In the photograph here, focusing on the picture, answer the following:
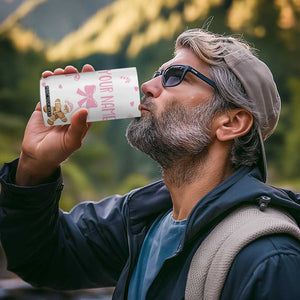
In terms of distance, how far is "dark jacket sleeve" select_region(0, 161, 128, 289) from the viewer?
1806 mm

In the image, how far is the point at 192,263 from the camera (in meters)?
1.39

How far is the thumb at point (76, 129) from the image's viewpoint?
1597 mm

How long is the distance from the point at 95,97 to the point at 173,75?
15.8 inches

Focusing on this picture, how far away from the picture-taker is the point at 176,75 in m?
1.83

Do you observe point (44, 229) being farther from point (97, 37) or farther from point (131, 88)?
point (97, 37)

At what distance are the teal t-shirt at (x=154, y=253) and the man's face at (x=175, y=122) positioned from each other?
27 cm

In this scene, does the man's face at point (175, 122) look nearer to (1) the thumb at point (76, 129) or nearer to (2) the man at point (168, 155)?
(2) the man at point (168, 155)

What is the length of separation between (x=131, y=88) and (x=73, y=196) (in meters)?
4.34

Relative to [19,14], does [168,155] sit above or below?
below

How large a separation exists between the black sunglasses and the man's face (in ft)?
0.06

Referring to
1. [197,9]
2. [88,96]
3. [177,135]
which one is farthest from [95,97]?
[197,9]

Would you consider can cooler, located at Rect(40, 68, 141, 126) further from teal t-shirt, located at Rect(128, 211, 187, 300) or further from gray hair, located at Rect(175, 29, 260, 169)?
teal t-shirt, located at Rect(128, 211, 187, 300)

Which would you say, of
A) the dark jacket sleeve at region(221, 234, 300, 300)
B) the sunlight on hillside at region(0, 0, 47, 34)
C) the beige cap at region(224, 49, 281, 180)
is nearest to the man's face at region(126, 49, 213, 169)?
the beige cap at region(224, 49, 281, 180)

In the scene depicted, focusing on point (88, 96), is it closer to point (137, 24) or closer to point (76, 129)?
point (76, 129)
